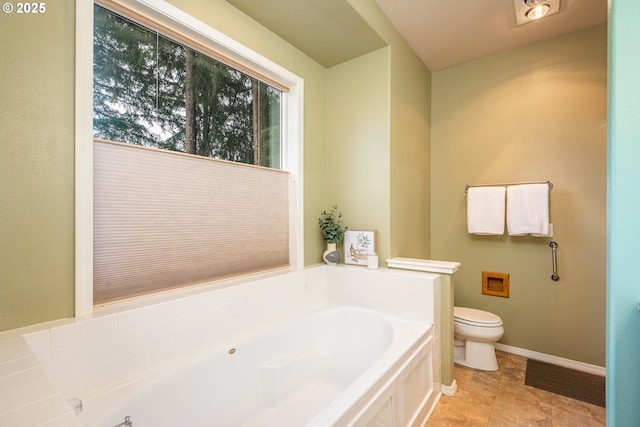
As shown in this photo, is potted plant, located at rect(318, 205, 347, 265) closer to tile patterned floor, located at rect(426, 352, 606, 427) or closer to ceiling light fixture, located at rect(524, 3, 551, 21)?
tile patterned floor, located at rect(426, 352, 606, 427)

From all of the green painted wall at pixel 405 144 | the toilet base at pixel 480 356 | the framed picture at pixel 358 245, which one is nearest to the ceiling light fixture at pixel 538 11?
the green painted wall at pixel 405 144

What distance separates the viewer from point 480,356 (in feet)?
7.22

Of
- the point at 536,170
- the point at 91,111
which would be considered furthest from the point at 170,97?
the point at 536,170

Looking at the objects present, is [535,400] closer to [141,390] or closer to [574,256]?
[574,256]

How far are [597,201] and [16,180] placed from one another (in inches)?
139

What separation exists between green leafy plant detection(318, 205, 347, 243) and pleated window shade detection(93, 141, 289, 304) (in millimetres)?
479

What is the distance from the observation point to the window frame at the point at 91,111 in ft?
3.76

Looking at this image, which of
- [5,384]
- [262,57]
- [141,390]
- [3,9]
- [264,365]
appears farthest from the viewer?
[262,57]

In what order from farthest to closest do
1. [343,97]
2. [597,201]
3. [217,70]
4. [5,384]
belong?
[343,97] → [597,201] → [217,70] → [5,384]

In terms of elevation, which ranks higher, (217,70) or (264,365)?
(217,70)

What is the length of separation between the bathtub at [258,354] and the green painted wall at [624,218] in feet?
2.67

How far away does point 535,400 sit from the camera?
183cm

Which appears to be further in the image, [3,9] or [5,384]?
[3,9]

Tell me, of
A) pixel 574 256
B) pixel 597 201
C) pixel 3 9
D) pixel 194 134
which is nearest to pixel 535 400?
pixel 574 256
